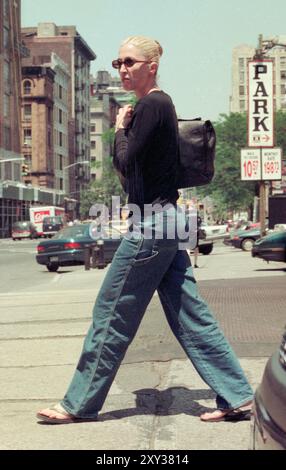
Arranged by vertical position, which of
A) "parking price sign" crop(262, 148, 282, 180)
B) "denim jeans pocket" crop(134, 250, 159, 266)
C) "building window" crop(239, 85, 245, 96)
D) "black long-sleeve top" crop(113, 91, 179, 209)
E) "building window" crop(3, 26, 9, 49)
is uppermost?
"building window" crop(239, 85, 245, 96)

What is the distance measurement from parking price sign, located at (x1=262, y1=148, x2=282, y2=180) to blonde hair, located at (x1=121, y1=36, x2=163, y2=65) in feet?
76.2

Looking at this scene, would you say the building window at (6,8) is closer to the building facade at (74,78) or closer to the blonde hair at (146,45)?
the building facade at (74,78)

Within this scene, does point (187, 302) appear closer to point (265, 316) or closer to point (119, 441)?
point (119, 441)

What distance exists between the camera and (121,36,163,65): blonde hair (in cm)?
400

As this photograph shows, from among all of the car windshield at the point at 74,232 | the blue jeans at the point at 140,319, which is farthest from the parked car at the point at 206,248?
the blue jeans at the point at 140,319

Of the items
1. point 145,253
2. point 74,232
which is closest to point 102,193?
point 74,232

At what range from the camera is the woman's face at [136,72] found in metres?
4.00

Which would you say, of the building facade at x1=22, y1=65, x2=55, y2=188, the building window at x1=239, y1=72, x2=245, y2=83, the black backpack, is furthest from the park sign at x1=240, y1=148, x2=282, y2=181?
the building window at x1=239, y1=72, x2=245, y2=83

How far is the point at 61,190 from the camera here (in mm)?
115625

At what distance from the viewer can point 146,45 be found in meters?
4.01

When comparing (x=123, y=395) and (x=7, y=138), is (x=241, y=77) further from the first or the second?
(x=123, y=395)

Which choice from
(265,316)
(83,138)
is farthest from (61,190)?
(265,316)

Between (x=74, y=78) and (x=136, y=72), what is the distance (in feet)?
422

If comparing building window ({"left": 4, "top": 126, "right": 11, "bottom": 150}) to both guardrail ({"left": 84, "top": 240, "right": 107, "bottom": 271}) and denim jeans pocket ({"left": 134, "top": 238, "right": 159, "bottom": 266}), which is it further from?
denim jeans pocket ({"left": 134, "top": 238, "right": 159, "bottom": 266})
